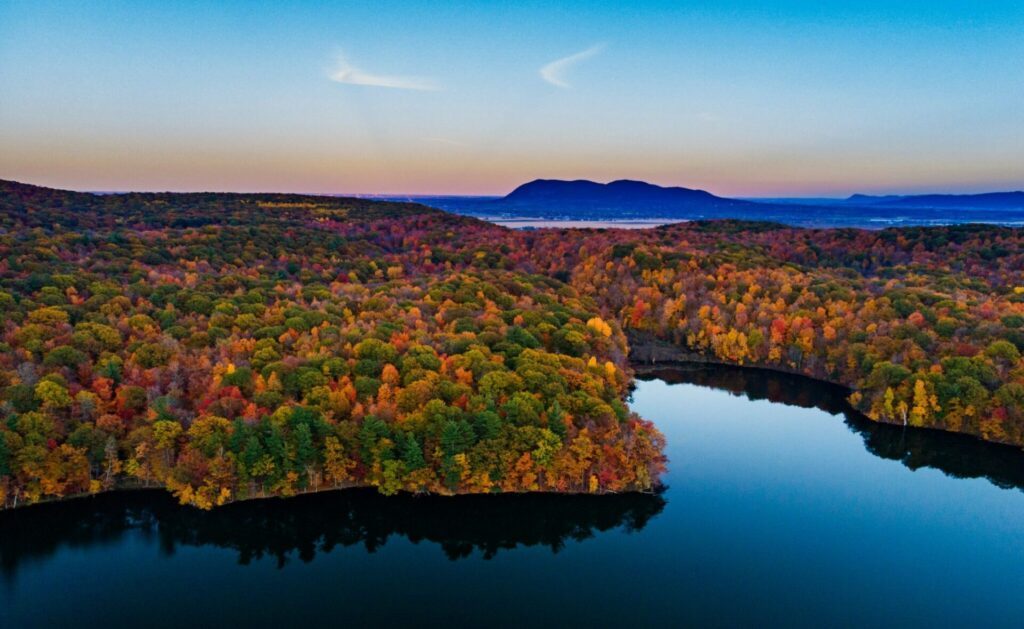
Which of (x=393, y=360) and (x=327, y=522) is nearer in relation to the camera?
(x=327, y=522)

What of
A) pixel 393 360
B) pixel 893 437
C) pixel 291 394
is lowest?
pixel 893 437

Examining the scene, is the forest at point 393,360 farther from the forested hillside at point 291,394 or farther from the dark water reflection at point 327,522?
the dark water reflection at point 327,522

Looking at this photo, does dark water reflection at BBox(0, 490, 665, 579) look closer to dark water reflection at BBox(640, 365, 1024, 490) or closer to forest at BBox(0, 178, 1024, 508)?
forest at BBox(0, 178, 1024, 508)

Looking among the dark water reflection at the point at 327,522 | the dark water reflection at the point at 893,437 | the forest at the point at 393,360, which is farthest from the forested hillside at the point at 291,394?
the dark water reflection at the point at 893,437

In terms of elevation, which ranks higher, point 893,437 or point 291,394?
point 291,394

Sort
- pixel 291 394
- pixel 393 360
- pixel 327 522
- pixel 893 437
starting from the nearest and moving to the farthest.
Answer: pixel 327 522
pixel 291 394
pixel 393 360
pixel 893 437

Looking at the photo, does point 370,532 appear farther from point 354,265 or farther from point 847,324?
point 354,265

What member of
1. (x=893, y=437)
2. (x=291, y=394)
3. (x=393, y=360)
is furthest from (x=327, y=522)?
(x=893, y=437)

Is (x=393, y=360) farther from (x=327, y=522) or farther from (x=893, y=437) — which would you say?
(x=893, y=437)
